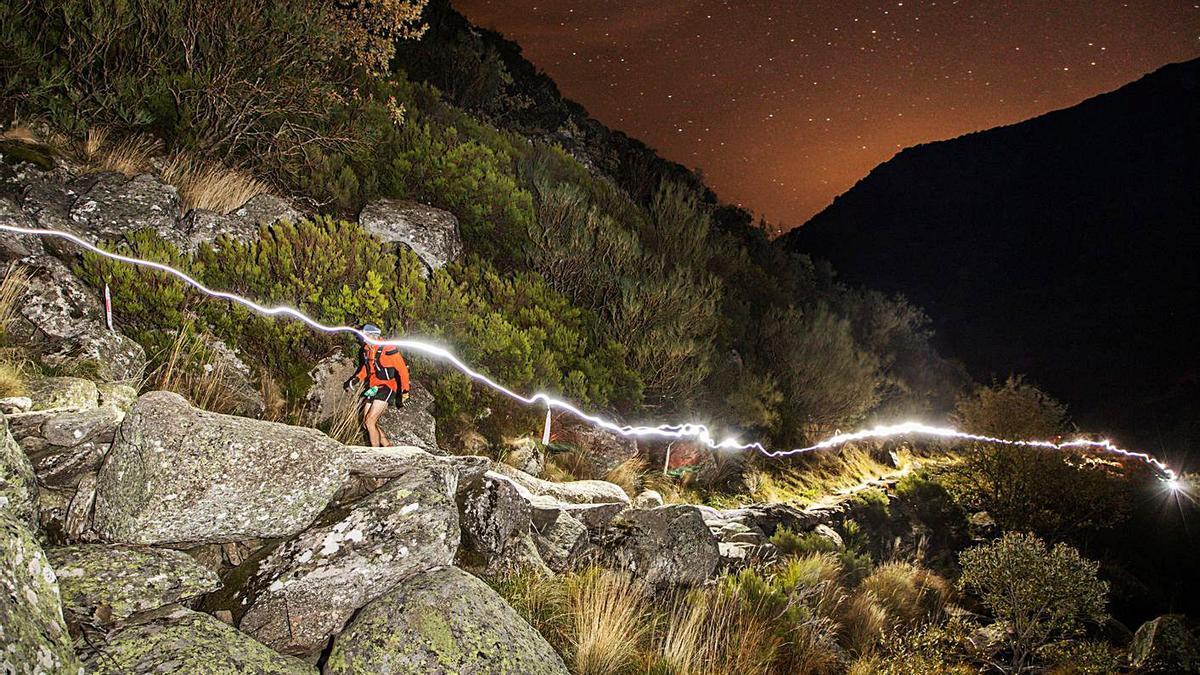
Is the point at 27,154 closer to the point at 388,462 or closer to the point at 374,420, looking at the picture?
the point at 374,420

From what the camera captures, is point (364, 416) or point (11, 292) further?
point (364, 416)

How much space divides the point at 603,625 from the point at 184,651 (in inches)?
93.0

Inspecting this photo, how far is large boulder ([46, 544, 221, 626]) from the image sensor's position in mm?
2502

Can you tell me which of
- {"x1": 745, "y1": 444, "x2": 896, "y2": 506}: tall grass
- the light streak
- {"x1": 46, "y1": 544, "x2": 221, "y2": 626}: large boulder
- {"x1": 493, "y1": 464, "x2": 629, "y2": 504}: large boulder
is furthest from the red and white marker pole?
{"x1": 745, "y1": 444, "x2": 896, "y2": 506}: tall grass

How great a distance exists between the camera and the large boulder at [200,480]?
302 cm

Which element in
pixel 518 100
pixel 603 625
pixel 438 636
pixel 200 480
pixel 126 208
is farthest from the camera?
pixel 518 100

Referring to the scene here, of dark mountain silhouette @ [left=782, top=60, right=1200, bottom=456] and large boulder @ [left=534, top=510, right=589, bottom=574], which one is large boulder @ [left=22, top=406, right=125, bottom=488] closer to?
large boulder @ [left=534, top=510, right=589, bottom=574]

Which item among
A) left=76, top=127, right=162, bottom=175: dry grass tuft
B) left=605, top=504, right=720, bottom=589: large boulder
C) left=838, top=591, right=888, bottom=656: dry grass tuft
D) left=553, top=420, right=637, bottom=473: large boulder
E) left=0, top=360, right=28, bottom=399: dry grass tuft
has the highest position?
left=76, top=127, right=162, bottom=175: dry grass tuft

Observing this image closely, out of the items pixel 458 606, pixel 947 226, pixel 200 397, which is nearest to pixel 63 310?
pixel 200 397

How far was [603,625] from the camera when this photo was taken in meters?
3.82

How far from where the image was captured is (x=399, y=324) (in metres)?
6.93

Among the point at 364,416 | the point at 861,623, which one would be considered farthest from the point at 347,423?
the point at 861,623

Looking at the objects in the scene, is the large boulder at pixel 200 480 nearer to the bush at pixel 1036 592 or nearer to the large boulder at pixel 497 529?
the large boulder at pixel 497 529

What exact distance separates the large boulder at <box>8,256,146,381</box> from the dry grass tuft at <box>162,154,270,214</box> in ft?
6.83
